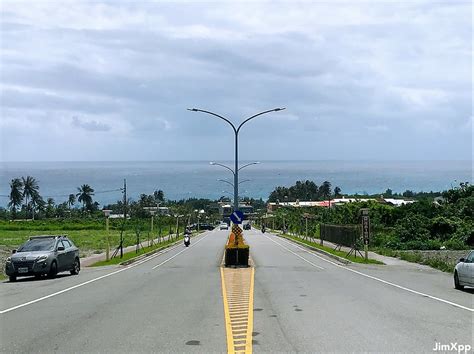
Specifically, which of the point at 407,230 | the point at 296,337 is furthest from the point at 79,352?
the point at 407,230

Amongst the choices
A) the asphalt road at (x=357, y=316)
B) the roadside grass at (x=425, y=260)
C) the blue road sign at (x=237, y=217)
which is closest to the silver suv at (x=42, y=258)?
the blue road sign at (x=237, y=217)

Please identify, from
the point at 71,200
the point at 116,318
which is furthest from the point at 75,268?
the point at 71,200

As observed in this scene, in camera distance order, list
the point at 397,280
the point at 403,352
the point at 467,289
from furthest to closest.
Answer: the point at 397,280, the point at 467,289, the point at 403,352

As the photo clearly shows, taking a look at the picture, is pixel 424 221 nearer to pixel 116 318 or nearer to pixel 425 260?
pixel 425 260

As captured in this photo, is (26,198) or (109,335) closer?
(109,335)

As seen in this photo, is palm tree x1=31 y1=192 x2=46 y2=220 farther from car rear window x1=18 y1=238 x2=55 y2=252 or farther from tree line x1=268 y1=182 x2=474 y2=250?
car rear window x1=18 y1=238 x2=55 y2=252

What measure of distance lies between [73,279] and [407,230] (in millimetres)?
32962

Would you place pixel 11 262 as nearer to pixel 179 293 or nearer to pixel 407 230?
pixel 179 293

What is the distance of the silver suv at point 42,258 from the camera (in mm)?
23578

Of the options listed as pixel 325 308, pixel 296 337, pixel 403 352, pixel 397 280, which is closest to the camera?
pixel 403 352

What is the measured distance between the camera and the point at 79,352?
9.30m

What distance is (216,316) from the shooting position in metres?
12.9

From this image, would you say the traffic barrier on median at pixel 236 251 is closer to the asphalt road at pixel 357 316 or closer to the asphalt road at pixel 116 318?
the asphalt road at pixel 357 316

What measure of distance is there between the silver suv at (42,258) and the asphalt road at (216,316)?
65.0 inches
